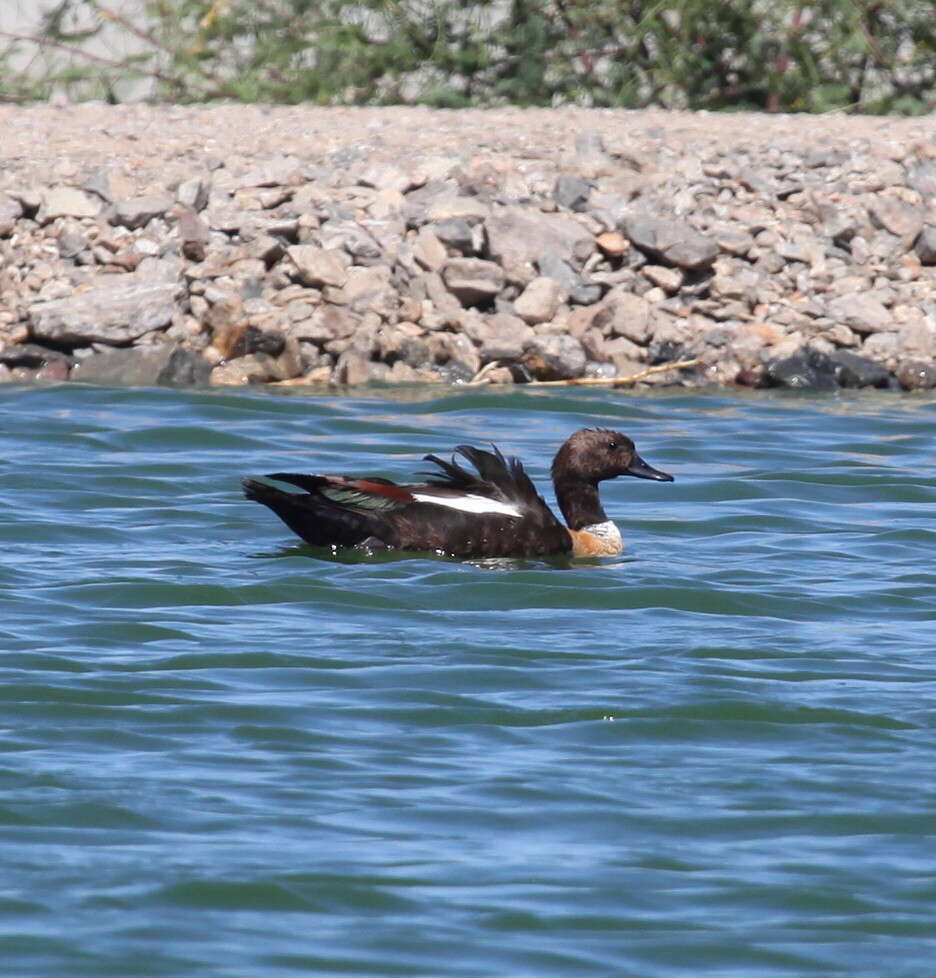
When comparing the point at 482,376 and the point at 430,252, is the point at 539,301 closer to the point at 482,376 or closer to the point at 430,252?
the point at 482,376

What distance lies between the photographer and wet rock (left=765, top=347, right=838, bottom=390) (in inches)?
536

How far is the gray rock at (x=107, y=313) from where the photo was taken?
43.1 ft

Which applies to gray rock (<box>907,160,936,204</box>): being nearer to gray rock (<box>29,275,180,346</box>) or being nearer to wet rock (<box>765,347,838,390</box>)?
wet rock (<box>765,347,838,390</box>)

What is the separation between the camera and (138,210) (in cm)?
1389

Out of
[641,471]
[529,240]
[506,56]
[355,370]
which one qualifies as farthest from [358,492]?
[506,56]

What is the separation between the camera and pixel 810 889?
4.90 meters

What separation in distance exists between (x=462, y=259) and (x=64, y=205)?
2.66 meters

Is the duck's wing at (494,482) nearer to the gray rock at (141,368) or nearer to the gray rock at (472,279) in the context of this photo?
the gray rock at (141,368)

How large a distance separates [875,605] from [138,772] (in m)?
3.52

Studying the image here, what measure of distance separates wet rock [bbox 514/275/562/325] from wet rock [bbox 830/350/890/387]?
1854mm

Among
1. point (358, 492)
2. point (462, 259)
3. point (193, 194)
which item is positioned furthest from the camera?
point (193, 194)

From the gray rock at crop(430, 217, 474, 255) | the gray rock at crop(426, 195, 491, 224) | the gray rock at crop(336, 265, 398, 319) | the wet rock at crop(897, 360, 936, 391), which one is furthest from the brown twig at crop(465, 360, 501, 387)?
the wet rock at crop(897, 360, 936, 391)

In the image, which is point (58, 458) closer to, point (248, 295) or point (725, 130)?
point (248, 295)

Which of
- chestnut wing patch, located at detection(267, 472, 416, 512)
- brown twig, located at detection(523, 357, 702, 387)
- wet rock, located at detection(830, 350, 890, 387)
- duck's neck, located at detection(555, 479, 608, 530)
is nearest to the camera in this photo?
chestnut wing patch, located at detection(267, 472, 416, 512)
